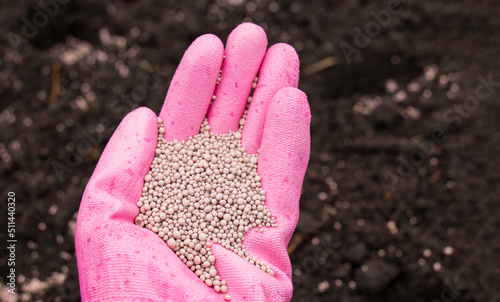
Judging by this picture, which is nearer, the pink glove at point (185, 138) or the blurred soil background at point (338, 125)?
the pink glove at point (185, 138)

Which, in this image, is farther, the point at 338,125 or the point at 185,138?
the point at 338,125

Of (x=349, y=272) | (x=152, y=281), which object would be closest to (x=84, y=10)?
(x=152, y=281)

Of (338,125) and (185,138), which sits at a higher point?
(185,138)

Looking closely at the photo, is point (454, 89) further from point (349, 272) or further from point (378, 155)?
point (349, 272)
